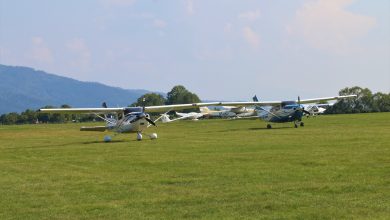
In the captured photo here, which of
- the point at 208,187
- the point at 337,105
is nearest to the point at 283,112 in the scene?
the point at 208,187

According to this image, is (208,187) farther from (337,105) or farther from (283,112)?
(337,105)

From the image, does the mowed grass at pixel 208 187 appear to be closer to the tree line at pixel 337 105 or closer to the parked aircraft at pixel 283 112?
the parked aircraft at pixel 283 112

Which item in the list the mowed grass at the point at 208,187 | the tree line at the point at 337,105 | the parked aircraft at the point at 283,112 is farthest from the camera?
the tree line at the point at 337,105

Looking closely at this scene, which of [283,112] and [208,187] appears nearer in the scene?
[208,187]

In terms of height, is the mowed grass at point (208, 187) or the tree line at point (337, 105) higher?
the tree line at point (337, 105)

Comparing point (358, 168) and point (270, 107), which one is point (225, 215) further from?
point (270, 107)

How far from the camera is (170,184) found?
34.6 feet

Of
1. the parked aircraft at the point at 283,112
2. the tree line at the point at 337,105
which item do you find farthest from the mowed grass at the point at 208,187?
the tree line at the point at 337,105

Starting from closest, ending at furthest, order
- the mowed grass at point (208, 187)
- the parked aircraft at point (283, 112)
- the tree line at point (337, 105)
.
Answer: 1. the mowed grass at point (208, 187)
2. the parked aircraft at point (283, 112)
3. the tree line at point (337, 105)

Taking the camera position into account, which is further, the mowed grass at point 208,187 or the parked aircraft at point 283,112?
the parked aircraft at point 283,112

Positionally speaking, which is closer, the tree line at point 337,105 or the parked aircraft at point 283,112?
the parked aircraft at point 283,112

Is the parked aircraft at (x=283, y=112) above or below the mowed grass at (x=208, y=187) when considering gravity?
above

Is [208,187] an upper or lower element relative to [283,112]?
lower

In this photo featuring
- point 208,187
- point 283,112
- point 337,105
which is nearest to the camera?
point 208,187
